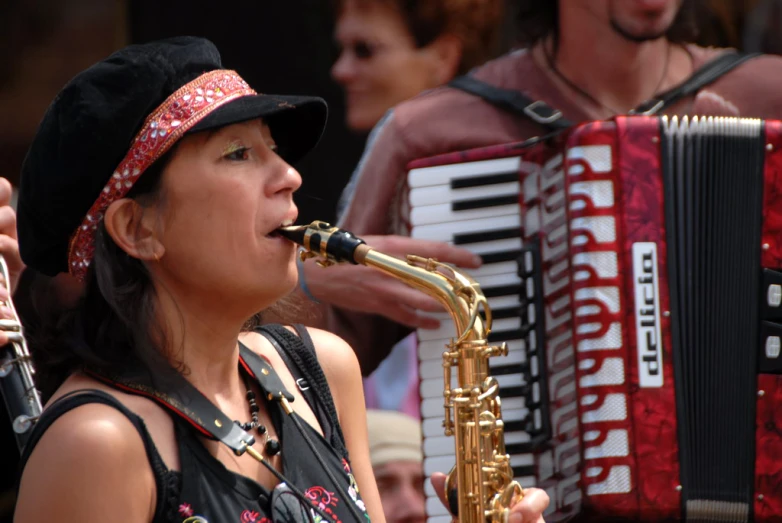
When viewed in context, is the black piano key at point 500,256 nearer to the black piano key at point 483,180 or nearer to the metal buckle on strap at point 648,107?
the black piano key at point 483,180

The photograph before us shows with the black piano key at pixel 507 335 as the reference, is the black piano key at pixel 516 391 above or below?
below

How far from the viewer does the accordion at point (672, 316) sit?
2.99 metres

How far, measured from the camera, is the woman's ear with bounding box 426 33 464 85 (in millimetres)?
3396

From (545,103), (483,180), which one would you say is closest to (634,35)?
(545,103)

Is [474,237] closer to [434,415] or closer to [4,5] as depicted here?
[434,415]

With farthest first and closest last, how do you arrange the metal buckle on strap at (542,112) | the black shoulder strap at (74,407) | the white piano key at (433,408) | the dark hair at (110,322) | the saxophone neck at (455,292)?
the metal buckle on strap at (542,112), the white piano key at (433,408), the saxophone neck at (455,292), the dark hair at (110,322), the black shoulder strap at (74,407)

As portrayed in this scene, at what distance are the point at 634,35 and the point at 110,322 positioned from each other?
222 centimetres

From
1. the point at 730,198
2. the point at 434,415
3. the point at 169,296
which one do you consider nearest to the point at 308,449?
the point at 169,296

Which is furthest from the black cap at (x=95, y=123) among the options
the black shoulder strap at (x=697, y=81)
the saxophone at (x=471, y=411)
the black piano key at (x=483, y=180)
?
the black shoulder strap at (x=697, y=81)

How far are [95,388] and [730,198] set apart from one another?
1.96 meters

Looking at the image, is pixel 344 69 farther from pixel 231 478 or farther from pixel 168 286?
pixel 231 478

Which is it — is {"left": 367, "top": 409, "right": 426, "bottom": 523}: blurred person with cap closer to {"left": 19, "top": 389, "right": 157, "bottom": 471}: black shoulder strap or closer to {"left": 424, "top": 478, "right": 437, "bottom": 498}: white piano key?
{"left": 424, "top": 478, "right": 437, "bottom": 498}: white piano key

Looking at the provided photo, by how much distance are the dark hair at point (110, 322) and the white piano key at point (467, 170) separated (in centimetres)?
139

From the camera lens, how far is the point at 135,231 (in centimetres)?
191
